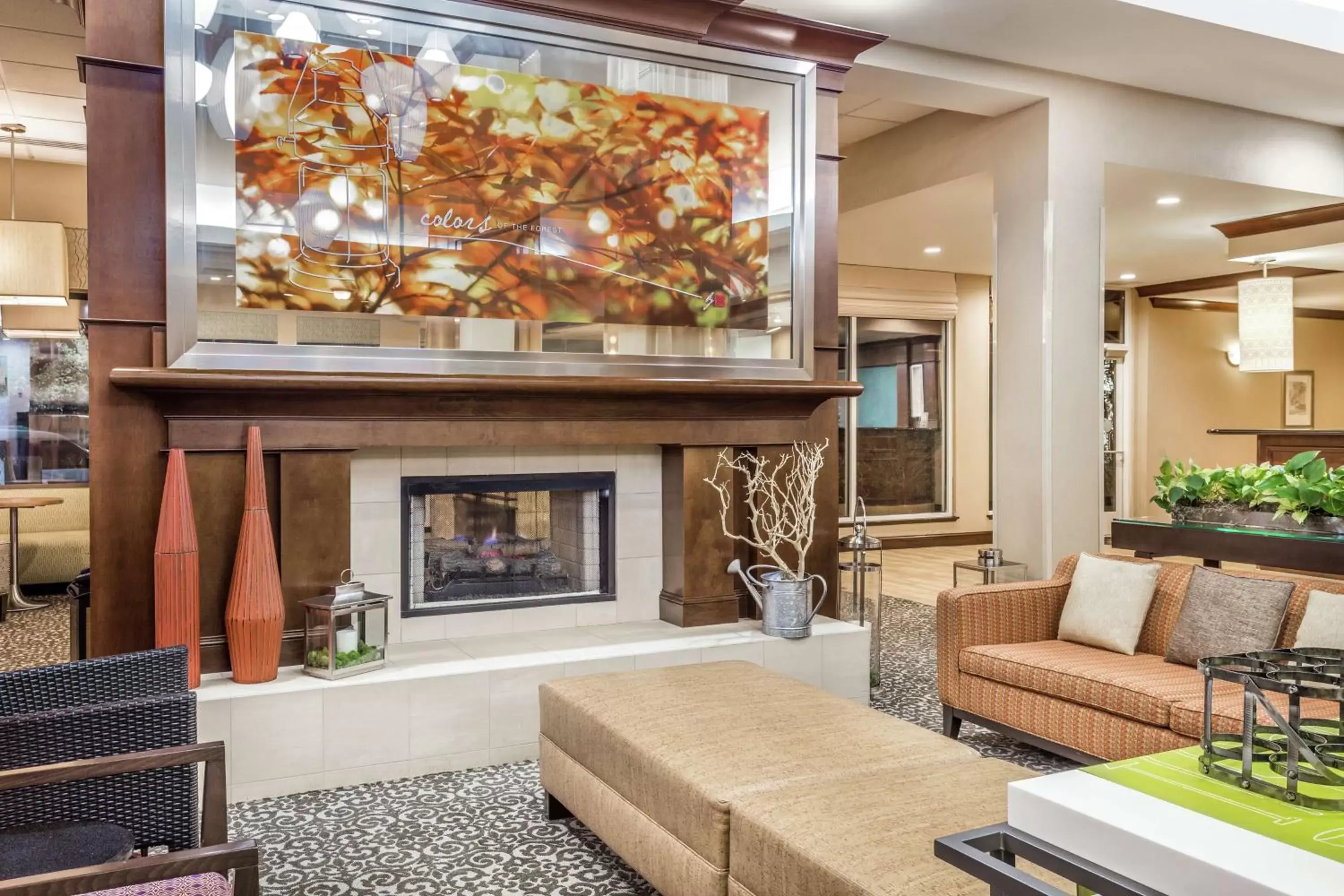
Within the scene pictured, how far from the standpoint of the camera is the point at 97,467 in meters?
3.33

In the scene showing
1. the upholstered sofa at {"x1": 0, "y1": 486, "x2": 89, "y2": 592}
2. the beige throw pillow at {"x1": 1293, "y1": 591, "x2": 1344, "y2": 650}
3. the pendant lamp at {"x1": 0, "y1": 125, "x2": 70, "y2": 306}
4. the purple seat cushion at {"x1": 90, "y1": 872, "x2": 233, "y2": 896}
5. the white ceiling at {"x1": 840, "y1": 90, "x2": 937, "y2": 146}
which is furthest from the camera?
the upholstered sofa at {"x1": 0, "y1": 486, "x2": 89, "y2": 592}

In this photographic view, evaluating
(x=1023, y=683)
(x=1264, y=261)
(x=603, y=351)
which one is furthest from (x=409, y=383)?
(x=1264, y=261)

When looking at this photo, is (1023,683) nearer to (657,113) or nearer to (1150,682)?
(1150,682)

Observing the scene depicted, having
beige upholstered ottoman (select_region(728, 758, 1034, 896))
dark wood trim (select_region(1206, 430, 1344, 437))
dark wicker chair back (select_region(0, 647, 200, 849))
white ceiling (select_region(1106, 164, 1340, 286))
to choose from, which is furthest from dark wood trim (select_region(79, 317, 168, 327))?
dark wood trim (select_region(1206, 430, 1344, 437))

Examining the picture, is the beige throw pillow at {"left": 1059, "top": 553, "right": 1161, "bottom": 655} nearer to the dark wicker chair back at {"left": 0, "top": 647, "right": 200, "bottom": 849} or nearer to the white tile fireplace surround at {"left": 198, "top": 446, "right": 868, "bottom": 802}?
the white tile fireplace surround at {"left": 198, "top": 446, "right": 868, "bottom": 802}

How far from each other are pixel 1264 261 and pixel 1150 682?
7.48 m

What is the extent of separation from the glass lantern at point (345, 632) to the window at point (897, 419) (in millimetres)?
6646

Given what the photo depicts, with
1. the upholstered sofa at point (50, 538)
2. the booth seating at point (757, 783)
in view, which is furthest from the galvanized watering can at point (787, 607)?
the upholstered sofa at point (50, 538)

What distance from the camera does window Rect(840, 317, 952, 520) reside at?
973 centimetres

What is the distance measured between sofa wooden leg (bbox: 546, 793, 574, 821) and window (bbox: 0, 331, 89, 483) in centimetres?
589

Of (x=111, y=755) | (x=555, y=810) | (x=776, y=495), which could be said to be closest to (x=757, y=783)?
(x=555, y=810)

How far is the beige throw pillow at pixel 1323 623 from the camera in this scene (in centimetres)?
290

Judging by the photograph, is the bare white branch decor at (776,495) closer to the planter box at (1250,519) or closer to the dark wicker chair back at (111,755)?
the planter box at (1250,519)

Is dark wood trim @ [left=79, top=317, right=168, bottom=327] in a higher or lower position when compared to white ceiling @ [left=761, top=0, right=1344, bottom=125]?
lower
